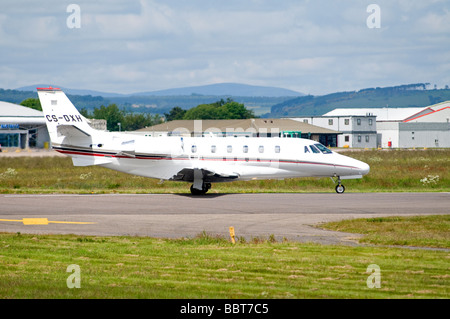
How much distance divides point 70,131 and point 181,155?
5374 mm

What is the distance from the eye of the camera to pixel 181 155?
31.4 meters

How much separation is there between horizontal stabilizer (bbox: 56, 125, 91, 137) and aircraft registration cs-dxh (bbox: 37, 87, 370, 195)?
0.15ft

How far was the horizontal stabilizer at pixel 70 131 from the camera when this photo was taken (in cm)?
3028

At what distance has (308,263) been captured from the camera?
14.2m

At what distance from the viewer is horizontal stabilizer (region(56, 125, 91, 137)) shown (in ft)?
99.3

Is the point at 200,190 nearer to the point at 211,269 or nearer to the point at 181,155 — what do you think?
the point at 181,155

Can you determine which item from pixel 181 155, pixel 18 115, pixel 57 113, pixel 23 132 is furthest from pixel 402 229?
pixel 18 115

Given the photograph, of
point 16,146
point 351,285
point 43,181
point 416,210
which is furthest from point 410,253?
point 16,146

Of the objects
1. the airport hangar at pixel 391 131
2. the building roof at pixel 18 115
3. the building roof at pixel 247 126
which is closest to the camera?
the building roof at pixel 18 115

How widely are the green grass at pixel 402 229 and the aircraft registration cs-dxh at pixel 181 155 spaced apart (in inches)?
Answer: 381

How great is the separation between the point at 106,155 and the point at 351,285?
21.1 m

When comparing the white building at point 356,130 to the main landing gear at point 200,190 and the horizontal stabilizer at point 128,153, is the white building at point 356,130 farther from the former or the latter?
the horizontal stabilizer at point 128,153

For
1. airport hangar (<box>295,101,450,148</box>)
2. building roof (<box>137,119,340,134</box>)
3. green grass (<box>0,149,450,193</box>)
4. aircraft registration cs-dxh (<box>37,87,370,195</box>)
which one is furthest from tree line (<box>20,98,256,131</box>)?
aircraft registration cs-dxh (<box>37,87,370,195</box>)

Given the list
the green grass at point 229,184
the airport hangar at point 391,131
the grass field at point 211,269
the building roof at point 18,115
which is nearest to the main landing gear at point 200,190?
the green grass at point 229,184
